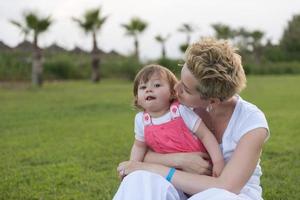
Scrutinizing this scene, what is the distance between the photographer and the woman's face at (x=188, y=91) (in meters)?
2.40

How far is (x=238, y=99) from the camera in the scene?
256cm

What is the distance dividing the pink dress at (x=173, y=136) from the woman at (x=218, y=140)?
0.06 metres

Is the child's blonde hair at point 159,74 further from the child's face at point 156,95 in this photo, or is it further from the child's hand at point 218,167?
the child's hand at point 218,167

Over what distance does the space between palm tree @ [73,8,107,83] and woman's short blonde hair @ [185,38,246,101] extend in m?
26.9

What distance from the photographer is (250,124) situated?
8.00ft

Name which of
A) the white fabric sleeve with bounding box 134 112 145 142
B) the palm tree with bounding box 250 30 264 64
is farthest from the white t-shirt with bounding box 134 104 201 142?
the palm tree with bounding box 250 30 264 64

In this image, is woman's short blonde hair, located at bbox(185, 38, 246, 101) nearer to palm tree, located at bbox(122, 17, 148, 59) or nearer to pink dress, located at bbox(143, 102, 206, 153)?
pink dress, located at bbox(143, 102, 206, 153)

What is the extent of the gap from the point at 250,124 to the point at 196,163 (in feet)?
1.05

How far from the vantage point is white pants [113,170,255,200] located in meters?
2.30

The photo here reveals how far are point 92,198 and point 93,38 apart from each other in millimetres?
25438

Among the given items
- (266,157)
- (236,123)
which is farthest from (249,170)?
(266,157)

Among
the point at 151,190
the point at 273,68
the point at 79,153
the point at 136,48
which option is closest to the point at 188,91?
the point at 151,190

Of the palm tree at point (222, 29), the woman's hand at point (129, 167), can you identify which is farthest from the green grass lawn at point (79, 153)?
the palm tree at point (222, 29)

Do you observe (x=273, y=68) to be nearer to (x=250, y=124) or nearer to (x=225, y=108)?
(x=225, y=108)
